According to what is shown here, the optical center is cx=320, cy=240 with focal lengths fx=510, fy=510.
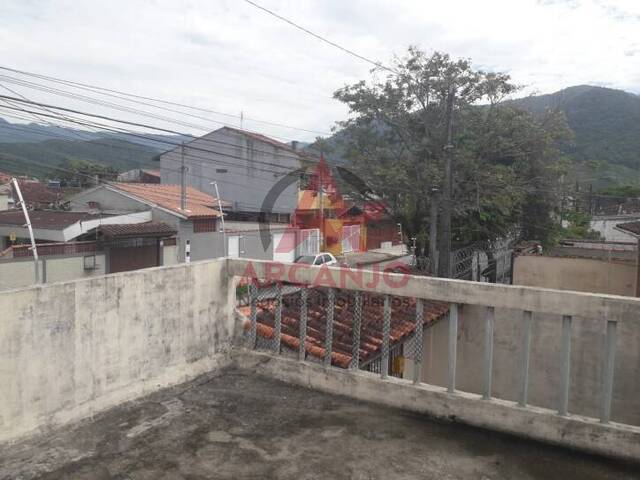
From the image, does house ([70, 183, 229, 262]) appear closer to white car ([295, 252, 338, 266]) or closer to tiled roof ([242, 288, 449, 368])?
white car ([295, 252, 338, 266])

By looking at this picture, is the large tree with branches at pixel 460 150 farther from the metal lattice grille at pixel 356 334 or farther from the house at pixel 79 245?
the metal lattice grille at pixel 356 334

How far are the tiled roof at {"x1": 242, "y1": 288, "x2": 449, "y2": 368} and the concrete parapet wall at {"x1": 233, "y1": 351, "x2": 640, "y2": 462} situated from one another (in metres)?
0.25

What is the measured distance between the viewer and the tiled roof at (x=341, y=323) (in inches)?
218

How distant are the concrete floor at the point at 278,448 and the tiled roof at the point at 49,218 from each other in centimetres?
1391

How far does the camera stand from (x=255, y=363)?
211 inches

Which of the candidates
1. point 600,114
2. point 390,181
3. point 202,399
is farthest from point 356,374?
point 600,114

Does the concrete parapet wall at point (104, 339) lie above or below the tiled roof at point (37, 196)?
below

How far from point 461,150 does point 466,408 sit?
1561 cm

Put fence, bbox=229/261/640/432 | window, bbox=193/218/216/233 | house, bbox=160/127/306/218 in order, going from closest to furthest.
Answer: fence, bbox=229/261/640/432 < window, bbox=193/218/216/233 < house, bbox=160/127/306/218

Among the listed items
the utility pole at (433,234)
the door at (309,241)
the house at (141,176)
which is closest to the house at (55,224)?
the door at (309,241)

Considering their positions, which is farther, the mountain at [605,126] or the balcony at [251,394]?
the mountain at [605,126]

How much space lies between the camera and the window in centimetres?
1980

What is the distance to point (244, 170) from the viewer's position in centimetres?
2955

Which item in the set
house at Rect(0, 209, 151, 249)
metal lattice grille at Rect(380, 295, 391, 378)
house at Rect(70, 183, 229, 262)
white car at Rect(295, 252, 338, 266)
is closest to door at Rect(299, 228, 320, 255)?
white car at Rect(295, 252, 338, 266)
